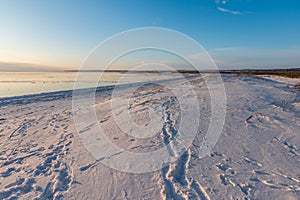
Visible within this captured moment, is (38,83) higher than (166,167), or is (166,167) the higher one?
(38,83)

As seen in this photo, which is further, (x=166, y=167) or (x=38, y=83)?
(x=38, y=83)

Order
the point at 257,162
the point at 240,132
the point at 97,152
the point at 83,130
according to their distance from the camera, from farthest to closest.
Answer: the point at 83,130
the point at 240,132
the point at 97,152
the point at 257,162

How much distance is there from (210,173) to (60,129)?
6.12 metres

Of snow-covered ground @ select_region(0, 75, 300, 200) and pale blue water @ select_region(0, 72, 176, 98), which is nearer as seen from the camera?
snow-covered ground @ select_region(0, 75, 300, 200)

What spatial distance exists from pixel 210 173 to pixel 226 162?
28.3 inches

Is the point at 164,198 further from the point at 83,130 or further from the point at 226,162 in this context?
the point at 83,130

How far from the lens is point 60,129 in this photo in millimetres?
8234

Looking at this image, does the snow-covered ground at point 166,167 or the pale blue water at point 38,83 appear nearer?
the snow-covered ground at point 166,167

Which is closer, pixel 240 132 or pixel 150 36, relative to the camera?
pixel 150 36

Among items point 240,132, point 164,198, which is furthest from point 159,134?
point 164,198

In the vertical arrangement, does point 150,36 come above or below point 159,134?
above

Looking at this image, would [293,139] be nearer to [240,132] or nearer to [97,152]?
[240,132]

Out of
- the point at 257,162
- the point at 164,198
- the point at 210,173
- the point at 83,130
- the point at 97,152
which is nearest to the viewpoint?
the point at 164,198

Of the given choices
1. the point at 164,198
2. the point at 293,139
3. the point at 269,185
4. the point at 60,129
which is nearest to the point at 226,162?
the point at 269,185
